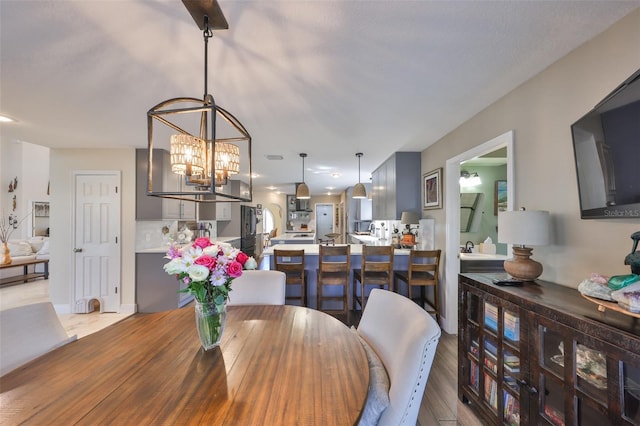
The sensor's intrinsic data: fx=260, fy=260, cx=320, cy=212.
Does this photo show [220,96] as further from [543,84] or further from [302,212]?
[302,212]

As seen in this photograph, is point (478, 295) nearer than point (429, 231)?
Yes

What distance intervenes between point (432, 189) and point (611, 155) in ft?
7.68

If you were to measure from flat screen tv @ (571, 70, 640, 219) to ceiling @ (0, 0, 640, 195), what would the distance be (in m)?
0.50

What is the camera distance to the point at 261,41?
4.84 feet

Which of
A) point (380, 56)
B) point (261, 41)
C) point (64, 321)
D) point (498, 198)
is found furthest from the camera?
point (498, 198)

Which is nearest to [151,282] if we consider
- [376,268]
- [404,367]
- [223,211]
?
[223,211]

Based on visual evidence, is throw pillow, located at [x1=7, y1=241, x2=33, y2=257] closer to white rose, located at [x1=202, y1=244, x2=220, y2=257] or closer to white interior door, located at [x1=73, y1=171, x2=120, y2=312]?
white interior door, located at [x1=73, y1=171, x2=120, y2=312]

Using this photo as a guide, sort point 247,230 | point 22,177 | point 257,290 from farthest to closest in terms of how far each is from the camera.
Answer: point 247,230 → point 22,177 → point 257,290

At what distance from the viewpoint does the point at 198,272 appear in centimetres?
106

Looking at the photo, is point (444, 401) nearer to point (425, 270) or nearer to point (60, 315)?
point (425, 270)

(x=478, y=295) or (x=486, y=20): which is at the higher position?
(x=486, y=20)

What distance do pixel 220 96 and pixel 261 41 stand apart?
83 centimetres

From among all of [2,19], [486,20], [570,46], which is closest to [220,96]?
[2,19]

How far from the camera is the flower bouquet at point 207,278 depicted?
109cm
